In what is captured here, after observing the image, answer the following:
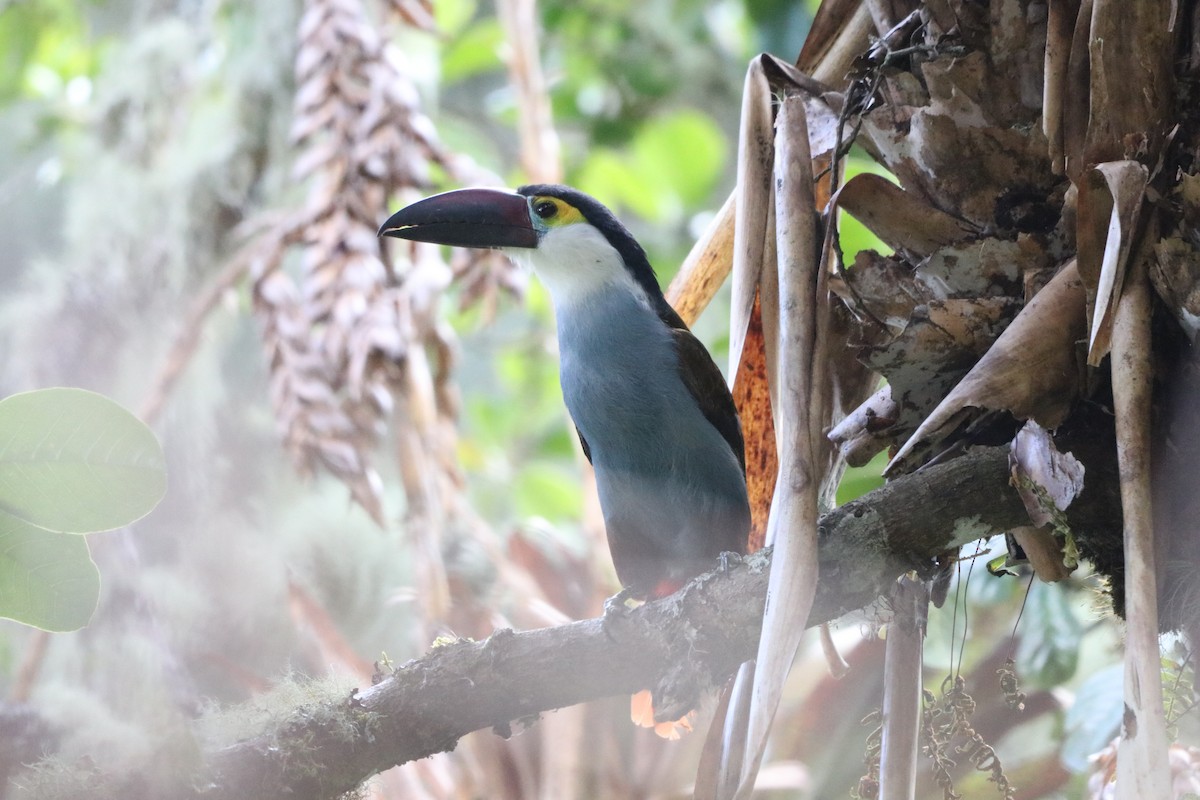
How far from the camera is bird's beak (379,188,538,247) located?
6.68 ft

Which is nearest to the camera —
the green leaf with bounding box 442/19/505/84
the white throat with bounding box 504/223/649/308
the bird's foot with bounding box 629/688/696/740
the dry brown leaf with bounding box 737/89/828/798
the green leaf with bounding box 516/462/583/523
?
the dry brown leaf with bounding box 737/89/828/798

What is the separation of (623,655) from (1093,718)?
1.17 m

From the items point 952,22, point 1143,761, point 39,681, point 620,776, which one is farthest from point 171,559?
point 1143,761

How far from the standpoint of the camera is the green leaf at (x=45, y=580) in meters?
0.87

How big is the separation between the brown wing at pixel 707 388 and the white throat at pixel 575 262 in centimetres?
25

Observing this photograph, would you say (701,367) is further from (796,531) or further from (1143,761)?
(1143,761)

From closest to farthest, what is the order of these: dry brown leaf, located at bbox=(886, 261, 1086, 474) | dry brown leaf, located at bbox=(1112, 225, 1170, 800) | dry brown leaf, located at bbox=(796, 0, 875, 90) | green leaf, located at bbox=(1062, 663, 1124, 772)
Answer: dry brown leaf, located at bbox=(1112, 225, 1170, 800), dry brown leaf, located at bbox=(886, 261, 1086, 474), dry brown leaf, located at bbox=(796, 0, 875, 90), green leaf, located at bbox=(1062, 663, 1124, 772)

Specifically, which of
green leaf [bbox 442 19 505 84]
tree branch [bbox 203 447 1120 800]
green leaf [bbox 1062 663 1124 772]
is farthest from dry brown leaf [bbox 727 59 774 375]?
green leaf [bbox 442 19 505 84]

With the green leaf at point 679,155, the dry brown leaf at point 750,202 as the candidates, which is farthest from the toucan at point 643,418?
the green leaf at point 679,155

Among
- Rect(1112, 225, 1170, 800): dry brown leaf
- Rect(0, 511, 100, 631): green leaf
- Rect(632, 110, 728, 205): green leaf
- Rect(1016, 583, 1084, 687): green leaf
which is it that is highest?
Rect(632, 110, 728, 205): green leaf

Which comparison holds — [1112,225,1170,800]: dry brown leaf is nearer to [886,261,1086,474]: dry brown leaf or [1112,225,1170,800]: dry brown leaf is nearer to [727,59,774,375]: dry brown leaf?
[886,261,1086,474]: dry brown leaf

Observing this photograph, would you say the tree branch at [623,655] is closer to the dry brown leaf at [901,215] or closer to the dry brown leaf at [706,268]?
the dry brown leaf at [901,215]

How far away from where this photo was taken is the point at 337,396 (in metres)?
2.88

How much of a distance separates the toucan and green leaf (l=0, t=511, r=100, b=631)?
1.20 meters
